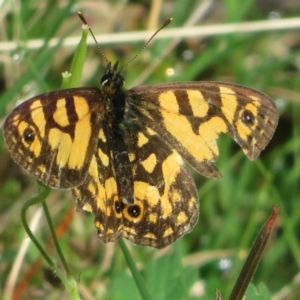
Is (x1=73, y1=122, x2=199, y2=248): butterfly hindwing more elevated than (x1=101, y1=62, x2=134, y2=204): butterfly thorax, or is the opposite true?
(x1=101, y1=62, x2=134, y2=204): butterfly thorax

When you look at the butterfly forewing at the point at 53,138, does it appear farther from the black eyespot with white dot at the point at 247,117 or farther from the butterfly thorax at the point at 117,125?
the black eyespot with white dot at the point at 247,117

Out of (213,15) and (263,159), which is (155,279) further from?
(213,15)

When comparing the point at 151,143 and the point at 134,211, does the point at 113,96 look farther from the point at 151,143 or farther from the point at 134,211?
the point at 134,211

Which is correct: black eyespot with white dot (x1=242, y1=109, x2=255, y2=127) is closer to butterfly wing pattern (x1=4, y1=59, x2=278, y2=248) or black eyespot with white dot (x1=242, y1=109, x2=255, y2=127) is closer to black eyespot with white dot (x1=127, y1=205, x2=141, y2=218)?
butterfly wing pattern (x1=4, y1=59, x2=278, y2=248)

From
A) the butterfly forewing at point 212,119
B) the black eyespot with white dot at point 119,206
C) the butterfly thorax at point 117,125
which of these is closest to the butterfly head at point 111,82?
the butterfly thorax at point 117,125

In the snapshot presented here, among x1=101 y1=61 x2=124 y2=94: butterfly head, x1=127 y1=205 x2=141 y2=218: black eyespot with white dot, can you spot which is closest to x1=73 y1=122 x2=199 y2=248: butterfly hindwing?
x1=127 y1=205 x2=141 y2=218: black eyespot with white dot

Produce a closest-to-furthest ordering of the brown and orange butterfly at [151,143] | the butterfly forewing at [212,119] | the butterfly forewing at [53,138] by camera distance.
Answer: the butterfly forewing at [53,138] → the brown and orange butterfly at [151,143] → the butterfly forewing at [212,119]

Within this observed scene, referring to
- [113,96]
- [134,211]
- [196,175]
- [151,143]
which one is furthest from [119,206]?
[196,175]
